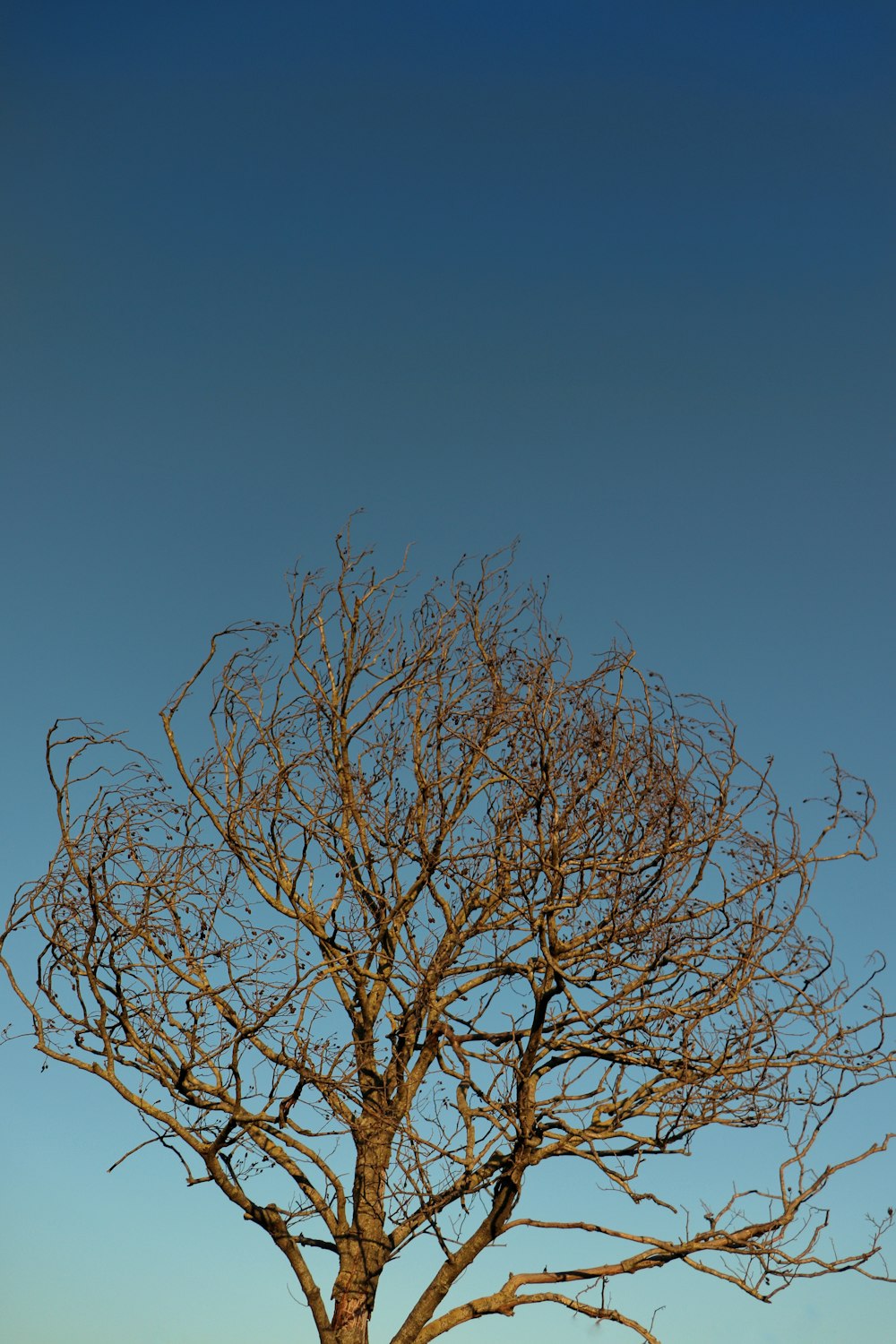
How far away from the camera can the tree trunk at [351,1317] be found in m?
7.44

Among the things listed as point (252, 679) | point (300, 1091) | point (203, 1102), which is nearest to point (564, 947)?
point (300, 1091)

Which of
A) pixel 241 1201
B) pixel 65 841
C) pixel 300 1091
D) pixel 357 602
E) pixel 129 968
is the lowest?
pixel 241 1201

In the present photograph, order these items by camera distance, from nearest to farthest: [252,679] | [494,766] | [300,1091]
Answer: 1. [300,1091]
2. [494,766]
3. [252,679]

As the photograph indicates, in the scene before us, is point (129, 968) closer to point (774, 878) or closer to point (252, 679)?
point (252, 679)

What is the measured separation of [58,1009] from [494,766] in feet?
10.4

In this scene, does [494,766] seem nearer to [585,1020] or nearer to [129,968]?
[585,1020]

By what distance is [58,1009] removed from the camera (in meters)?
7.87

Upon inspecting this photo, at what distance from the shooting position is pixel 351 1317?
7.50 m

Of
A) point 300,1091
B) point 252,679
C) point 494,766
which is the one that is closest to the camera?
point 300,1091

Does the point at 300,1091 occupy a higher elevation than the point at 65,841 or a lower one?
lower

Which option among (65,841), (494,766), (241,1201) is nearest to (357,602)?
(494,766)

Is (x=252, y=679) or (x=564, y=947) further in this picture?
(x=252, y=679)

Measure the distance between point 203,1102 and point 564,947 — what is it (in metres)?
2.44

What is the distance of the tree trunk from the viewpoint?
24.4ft
